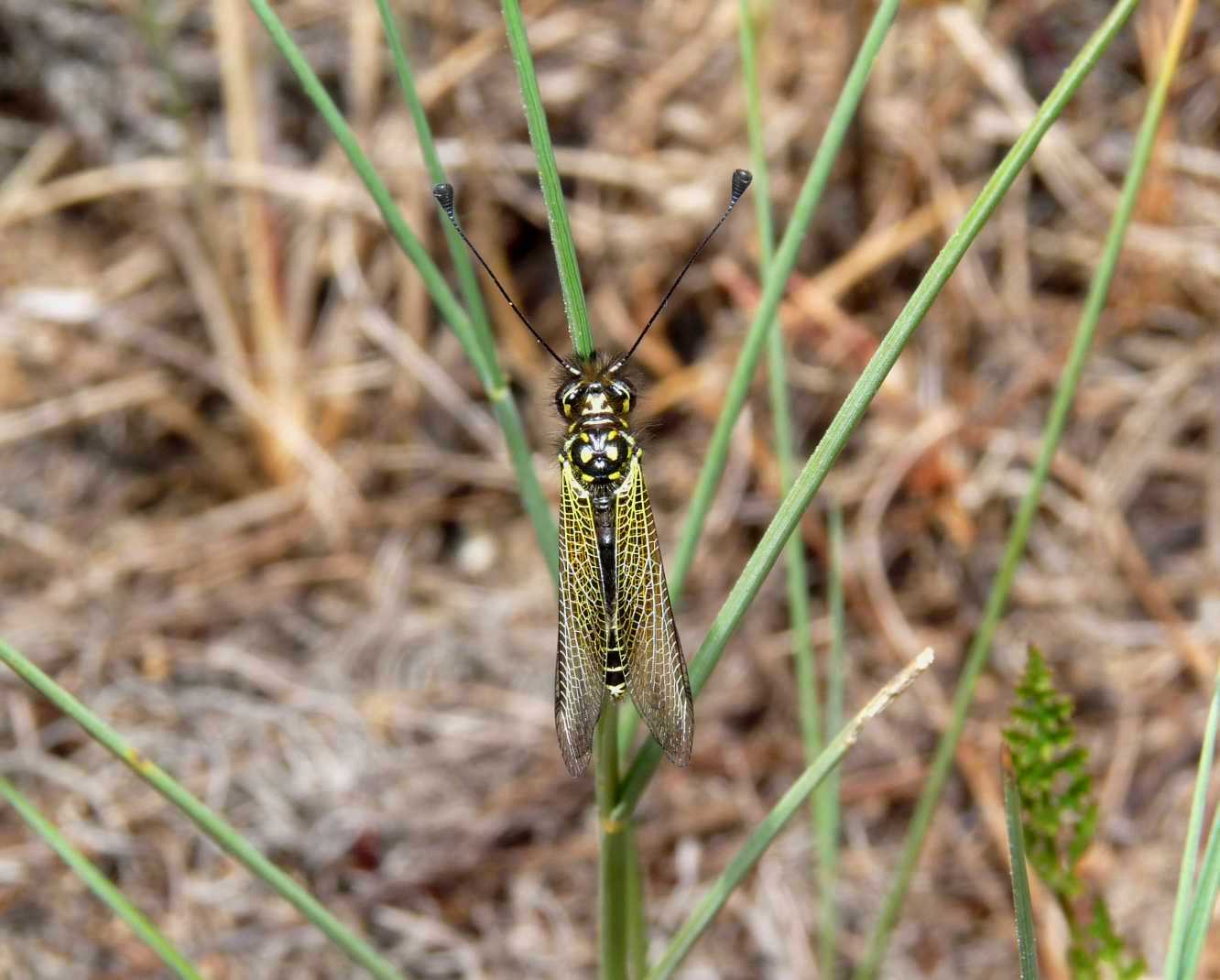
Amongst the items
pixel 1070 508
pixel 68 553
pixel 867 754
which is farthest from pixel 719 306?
pixel 68 553

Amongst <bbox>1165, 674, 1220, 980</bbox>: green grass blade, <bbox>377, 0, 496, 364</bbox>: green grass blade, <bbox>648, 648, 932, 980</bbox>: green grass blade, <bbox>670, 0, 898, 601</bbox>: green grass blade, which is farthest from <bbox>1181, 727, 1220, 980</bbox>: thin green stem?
<bbox>377, 0, 496, 364</bbox>: green grass blade

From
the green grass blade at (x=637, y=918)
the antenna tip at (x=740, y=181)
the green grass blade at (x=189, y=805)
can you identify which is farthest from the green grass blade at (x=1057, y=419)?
the green grass blade at (x=189, y=805)

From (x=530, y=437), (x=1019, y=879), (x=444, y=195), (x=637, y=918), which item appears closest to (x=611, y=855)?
(x=637, y=918)

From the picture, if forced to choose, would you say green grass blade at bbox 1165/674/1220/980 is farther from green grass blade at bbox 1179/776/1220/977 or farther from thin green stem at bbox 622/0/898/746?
thin green stem at bbox 622/0/898/746

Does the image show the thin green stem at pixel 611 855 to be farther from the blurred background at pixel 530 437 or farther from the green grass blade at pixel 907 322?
the blurred background at pixel 530 437

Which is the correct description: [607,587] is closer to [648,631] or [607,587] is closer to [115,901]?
[648,631]

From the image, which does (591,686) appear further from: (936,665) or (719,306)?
(719,306)
